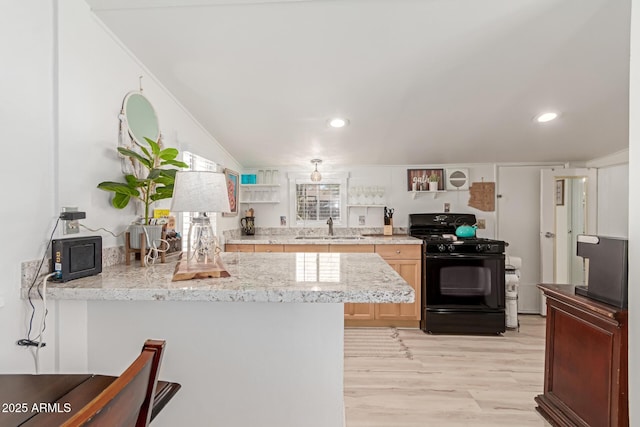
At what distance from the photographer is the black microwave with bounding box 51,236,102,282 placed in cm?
119

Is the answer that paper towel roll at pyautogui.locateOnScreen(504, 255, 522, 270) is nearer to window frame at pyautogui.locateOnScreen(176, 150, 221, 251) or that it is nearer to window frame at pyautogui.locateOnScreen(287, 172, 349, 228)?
window frame at pyautogui.locateOnScreen(287, 172, 349, 228)

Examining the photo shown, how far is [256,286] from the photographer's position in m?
1.07

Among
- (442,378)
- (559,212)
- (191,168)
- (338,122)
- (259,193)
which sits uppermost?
(338,122)

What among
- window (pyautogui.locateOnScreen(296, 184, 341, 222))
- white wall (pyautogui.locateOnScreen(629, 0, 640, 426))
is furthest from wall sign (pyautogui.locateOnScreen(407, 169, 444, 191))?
white wall (pyautogui.locateOnScreen(629, 0, 640, 426))

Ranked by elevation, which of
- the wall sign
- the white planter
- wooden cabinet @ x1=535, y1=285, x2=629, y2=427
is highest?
the wall sign

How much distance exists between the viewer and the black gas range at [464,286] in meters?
3.05

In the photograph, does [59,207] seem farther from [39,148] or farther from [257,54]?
[257,54]

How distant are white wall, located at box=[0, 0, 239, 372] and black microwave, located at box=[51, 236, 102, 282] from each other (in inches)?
3.9

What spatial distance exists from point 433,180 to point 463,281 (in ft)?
4.11

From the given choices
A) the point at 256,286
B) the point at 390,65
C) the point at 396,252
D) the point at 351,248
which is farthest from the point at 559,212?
the point at 256,286

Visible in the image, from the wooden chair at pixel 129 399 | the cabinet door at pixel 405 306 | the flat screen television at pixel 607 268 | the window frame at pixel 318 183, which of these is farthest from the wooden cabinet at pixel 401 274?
the wooden chair at pixel 129 399

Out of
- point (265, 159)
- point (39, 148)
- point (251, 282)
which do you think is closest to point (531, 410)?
point (251, 282)

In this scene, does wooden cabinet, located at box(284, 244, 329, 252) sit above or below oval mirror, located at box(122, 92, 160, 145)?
below

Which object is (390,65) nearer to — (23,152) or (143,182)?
(143,182)
